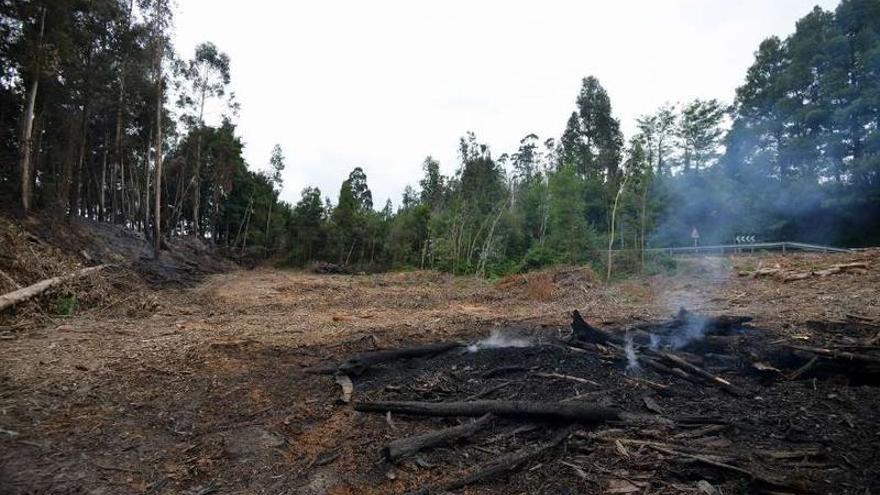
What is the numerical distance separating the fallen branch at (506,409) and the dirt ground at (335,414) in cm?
11

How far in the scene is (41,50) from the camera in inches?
543

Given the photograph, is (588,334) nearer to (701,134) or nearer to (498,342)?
(498,342)

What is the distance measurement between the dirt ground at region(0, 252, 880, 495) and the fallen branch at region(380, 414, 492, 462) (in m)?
0.09

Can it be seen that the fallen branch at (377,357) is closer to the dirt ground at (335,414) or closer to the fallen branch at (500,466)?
the dirt ground at (335,414)

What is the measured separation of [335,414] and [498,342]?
3553mm

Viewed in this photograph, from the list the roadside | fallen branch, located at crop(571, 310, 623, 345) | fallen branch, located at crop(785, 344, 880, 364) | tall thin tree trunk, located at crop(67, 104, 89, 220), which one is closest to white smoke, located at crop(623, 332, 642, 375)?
fallen branch, located at crop(571, 310, 623, 345)

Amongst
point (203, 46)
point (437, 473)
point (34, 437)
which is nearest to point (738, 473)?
point (437, 473)

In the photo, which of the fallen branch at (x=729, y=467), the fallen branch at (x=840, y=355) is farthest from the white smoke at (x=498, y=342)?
the fallen branch at (x=840, y=355)

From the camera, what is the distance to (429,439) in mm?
3633

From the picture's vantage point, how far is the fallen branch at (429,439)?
11.3ft

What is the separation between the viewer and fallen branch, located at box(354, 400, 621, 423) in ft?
12.8

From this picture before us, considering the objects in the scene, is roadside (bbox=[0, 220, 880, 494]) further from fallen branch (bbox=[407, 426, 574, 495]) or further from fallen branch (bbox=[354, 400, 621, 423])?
fallen branch (bbox=[354, 400, 621, 423])

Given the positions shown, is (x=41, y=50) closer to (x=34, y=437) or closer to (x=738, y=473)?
(x=34, y=437)

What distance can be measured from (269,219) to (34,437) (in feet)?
135
